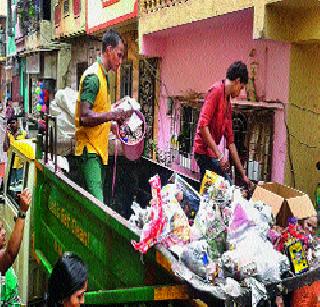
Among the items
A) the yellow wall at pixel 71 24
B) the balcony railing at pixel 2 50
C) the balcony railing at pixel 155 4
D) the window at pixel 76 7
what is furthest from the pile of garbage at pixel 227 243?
the balcony railing at pixel 2 50

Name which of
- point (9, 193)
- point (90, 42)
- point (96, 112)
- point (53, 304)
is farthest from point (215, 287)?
point (90, 42)

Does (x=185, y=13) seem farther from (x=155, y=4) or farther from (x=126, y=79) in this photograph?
(x=126, y=79)

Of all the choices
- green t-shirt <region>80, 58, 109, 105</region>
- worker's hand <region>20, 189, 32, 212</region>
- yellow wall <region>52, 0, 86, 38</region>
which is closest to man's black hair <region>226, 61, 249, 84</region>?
green t-shirt <region>80, 58, 109, 105</region>

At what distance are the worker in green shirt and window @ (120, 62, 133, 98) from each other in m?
7.96

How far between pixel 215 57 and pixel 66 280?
6.94 meters

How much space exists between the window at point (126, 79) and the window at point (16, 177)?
712 centimetres

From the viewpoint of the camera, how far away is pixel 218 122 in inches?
179

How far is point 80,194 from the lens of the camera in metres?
3.43

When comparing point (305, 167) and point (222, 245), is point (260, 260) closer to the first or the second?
point (222, 245)

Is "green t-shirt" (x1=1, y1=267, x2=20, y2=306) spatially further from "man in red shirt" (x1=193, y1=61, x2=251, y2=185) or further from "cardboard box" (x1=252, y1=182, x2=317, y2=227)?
"man in red shirt" (x1=193, y1=61, x2=251, y2=185)

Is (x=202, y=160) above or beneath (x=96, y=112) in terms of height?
beneath

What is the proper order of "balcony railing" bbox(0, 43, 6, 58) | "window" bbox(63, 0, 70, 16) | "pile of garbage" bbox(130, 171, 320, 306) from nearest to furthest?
"pile of garbage" bbox(130, 171, 320, 306) < "window" bbox(63, 0, 70, 16) < "balcony railing" bbox(0, 43, 6, 58)

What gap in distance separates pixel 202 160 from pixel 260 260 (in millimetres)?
2482

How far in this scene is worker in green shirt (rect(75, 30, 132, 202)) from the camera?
420 cm
